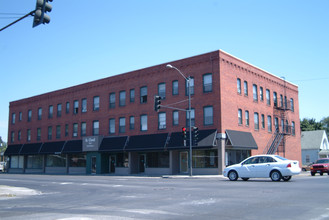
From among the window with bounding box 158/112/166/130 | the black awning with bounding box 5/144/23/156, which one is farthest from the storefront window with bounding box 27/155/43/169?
the window with bounding box 158/112/166/130

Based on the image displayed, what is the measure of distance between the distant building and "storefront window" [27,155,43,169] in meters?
44.2

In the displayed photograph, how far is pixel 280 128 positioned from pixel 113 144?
20.8m

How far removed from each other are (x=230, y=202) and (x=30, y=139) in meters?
49.1

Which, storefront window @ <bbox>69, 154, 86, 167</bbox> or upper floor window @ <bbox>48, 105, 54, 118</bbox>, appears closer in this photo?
storefront window @ <bbox>69, 154, 86, 167</bbox>

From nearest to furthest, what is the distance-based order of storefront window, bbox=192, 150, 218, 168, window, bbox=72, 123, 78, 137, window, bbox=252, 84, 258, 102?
storefront window, bbox=192, 150, 218, 168, window, bbox=252, 84, 258, 102, window, bbox=72, 123, 78, 137

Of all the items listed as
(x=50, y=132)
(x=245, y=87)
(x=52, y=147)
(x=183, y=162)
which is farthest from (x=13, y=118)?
(x=245, y=87)

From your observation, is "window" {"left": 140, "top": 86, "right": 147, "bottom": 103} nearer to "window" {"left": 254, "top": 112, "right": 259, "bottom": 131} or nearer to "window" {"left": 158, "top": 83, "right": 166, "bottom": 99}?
"window" {"left": 158, "top": 83, "right": 166, "bottom": 99}

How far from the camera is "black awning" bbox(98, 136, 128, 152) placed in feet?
130

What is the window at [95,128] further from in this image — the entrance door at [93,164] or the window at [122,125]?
the window at [122,125]

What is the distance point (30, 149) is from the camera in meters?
52.7

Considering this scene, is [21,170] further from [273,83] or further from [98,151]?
[273,83]

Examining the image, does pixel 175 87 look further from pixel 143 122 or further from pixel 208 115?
pixel 143 122

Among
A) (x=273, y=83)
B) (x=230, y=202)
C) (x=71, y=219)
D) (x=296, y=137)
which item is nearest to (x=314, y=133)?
(x=296, y=137)

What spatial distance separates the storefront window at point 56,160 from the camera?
48.7 meters
